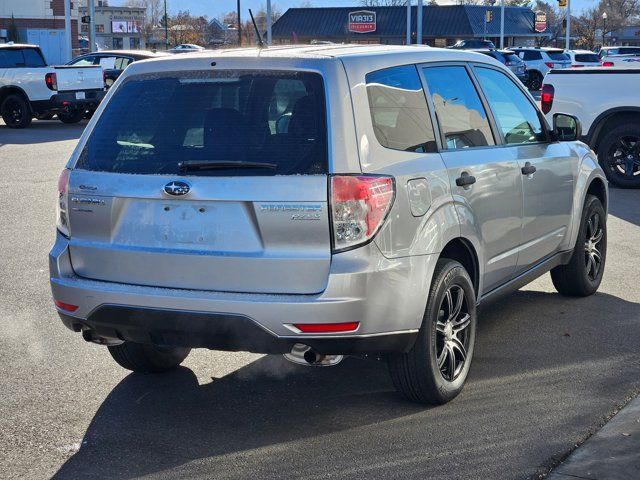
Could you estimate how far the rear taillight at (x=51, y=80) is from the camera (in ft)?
74.5

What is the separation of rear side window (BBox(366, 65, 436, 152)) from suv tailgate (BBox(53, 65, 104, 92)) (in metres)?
18.8

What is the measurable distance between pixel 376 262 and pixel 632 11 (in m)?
116

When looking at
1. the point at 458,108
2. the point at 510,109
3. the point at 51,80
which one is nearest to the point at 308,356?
the point at 458,108

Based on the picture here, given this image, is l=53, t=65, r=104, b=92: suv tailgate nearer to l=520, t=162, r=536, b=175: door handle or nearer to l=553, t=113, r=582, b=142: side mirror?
l=553, t=113, r=582, b=142: side mirror

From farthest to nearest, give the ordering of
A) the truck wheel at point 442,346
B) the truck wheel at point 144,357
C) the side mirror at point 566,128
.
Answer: the side mirror at point 566,128 < the truck wheel at point 144,357 < the truck wheel at point 442,346

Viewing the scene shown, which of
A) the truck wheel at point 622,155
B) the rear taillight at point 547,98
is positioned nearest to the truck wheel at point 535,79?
the rear taillight at point 547,98

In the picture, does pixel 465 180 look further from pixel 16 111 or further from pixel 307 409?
pixel 16 111

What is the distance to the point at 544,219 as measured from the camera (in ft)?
21.4

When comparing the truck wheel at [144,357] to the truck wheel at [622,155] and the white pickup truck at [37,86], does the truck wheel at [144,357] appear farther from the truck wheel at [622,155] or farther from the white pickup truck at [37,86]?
the white pickup truck at [37,86]

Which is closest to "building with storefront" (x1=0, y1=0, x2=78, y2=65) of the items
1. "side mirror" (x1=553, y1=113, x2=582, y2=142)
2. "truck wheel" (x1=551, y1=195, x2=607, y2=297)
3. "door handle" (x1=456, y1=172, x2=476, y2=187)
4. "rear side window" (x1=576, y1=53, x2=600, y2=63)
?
"rear side window" (x1=576, y1=53, x2=600, y2=63)

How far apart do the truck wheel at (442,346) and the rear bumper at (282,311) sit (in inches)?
5.7

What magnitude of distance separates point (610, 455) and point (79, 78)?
20.3 m

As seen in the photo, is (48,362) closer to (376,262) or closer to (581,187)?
(376,262)

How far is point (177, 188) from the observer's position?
464 centimetres
